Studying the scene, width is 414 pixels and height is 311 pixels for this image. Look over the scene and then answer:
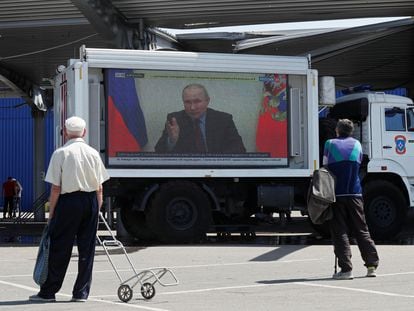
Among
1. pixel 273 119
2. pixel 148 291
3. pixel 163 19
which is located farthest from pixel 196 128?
pixel 148 291

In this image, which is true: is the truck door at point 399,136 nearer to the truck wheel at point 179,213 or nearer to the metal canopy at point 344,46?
the metal canopy at point 344,46

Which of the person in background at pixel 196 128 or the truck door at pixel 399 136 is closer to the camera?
the person in background at pixel 196 128

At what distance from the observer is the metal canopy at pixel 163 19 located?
60.6 ft

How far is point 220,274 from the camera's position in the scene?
10727mm

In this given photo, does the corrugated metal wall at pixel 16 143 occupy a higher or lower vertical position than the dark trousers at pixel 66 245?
higher

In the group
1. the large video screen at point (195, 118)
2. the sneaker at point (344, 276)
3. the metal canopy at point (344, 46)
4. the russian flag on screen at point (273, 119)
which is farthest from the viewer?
the metal canopy at point (344, 46)

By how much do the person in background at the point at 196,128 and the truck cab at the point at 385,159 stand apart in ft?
9.80

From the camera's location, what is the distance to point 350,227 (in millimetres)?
10273

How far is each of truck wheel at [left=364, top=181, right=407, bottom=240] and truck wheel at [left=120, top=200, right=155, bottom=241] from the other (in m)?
4.56

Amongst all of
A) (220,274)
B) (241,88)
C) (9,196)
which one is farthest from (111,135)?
(9,196)

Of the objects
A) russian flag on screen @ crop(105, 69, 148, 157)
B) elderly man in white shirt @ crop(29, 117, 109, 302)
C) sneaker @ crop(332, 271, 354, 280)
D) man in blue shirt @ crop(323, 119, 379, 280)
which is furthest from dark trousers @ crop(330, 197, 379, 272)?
russian flag on screen @ crop(105, 69, 148, 157)

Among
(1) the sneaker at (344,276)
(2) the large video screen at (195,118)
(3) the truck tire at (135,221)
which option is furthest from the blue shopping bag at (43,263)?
(3) the truck tire at (135,221)

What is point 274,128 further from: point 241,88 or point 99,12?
point 99,12

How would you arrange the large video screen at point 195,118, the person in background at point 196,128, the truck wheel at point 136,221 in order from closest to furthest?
the large video screen at point 195,118, the person in background at point 196,128, the truck wheel at point 136,221
